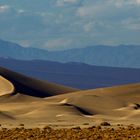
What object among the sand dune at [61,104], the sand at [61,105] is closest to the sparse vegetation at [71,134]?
the sand at [61,105]

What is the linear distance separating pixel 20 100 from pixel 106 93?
1040 cm

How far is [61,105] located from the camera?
45344 mm

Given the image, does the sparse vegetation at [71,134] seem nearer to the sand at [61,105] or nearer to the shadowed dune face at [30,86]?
the sand at [61,105]

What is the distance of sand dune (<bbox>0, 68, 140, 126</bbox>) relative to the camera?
36594 mm

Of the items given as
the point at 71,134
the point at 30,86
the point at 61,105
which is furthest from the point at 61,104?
the point at 30,86

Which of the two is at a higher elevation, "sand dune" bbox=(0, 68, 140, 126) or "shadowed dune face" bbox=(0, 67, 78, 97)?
"shadowed dune face" bbox=(0, 67, 78, 97)

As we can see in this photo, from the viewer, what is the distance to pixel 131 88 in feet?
217

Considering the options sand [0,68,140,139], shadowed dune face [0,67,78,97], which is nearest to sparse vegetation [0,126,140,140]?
sand [0,68,140,139]

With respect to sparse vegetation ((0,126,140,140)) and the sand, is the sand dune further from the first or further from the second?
sparse vegetation ((0,126,140,140))

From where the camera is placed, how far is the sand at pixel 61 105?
113 feet

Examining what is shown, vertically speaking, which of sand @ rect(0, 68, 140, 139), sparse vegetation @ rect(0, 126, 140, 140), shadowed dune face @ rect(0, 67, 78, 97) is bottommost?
sparse vegetation @ rect(0, 126, 140, 140)

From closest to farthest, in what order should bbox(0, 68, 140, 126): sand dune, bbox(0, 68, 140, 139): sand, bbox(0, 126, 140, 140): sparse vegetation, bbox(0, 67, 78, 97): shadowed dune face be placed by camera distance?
bbox(0, 126, 140, 140): sparse vegetation → bbox(0, 68, 140, 139): sand → bbox(0, 68, 140, 126): sand dune → bbox(0, 67, 78, 97): shadowed dune face

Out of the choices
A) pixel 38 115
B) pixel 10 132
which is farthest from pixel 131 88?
pixel 10 132

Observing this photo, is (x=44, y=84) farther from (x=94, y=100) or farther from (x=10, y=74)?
(x=94, y=100)
